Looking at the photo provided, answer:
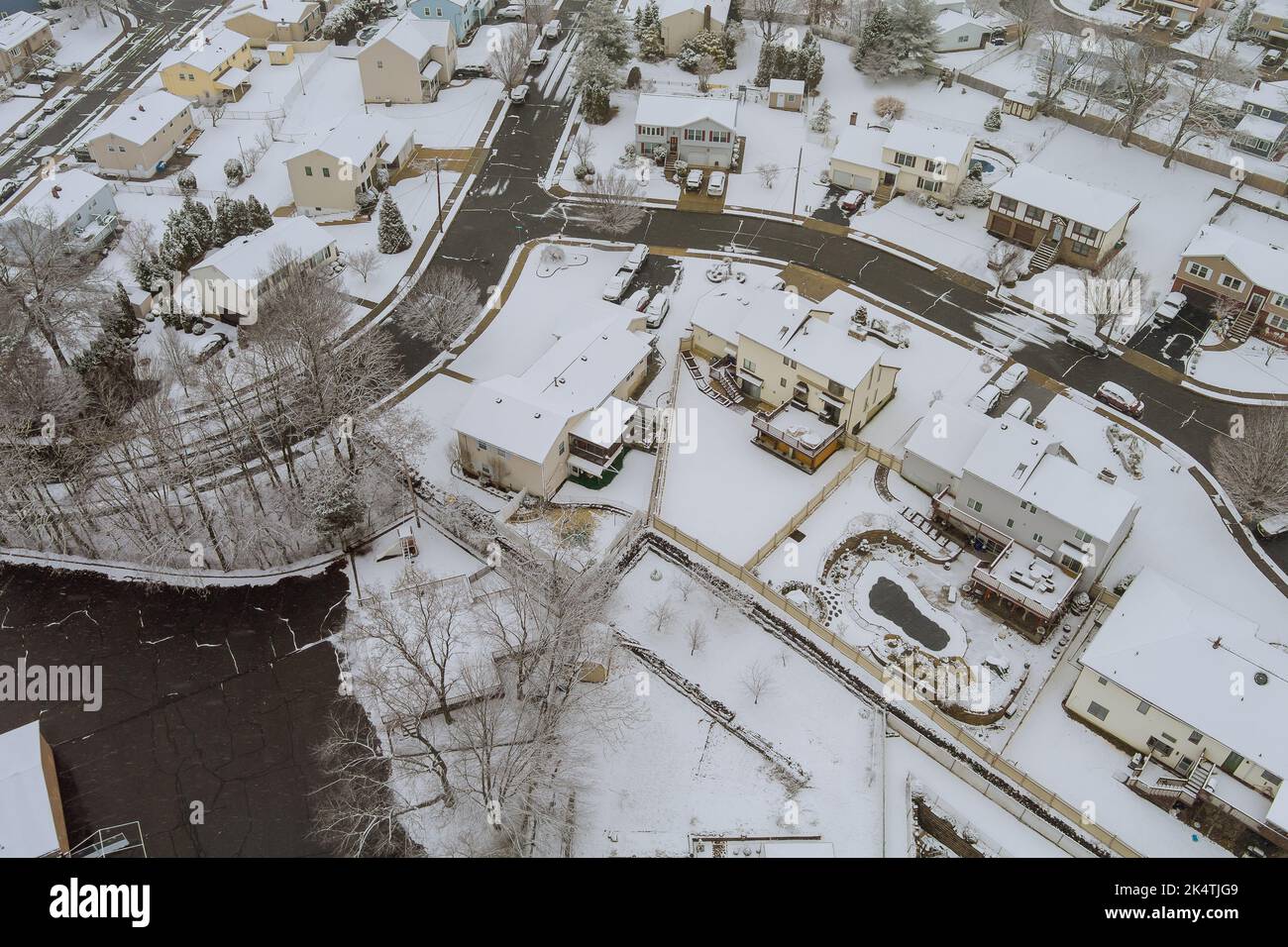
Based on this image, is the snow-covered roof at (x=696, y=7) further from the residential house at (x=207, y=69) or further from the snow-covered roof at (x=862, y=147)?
the residential house at (x=207, y=69)

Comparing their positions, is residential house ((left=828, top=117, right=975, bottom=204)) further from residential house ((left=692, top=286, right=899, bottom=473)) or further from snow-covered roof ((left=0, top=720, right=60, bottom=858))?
snow-covered roof ((left=0, top=720, right=60, bottom=858))

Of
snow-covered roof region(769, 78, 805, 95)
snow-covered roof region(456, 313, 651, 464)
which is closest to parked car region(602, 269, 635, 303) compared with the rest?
snow-covered roof region(456, 313, 651, 464)

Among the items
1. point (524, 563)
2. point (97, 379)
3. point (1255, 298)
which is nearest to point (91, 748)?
point (524, 563)

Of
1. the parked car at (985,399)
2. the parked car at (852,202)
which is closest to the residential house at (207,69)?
the parked car at (852,202)

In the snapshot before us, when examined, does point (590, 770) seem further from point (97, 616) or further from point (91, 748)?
point (97, 616)

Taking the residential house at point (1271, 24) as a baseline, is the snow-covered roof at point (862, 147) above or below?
below

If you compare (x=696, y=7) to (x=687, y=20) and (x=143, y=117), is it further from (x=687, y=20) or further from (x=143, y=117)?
(x=143, y=117)
